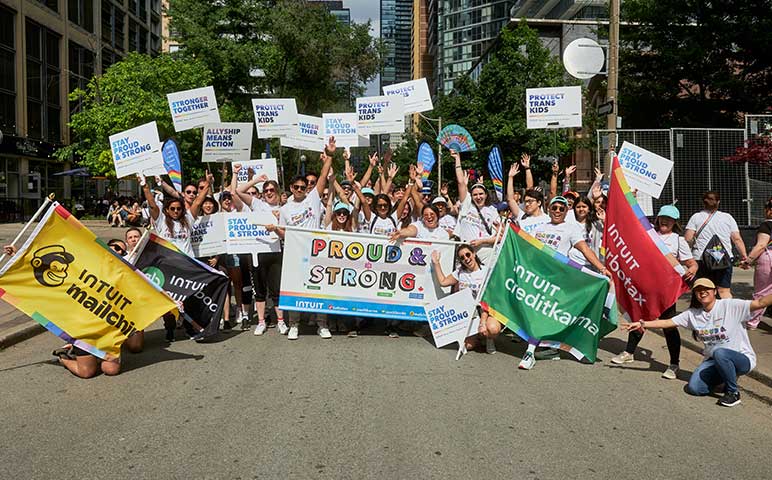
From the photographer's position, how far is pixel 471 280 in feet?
27.9

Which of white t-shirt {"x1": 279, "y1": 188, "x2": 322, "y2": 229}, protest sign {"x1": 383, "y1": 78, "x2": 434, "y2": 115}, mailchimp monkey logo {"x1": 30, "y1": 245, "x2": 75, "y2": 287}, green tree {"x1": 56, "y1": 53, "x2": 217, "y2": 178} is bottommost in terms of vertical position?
mailchimp monkey logo {"x1": 30, "y1": 245, "x2": 75, "y2": 287}

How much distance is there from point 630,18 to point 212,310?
21.7 metres

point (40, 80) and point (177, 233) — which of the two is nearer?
point (177, 233)

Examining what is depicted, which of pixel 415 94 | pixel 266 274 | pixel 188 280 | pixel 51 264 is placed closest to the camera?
pixel 51 264

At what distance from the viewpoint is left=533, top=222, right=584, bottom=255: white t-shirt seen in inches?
325

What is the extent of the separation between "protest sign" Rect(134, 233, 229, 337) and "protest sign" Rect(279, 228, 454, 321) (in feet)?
2.78

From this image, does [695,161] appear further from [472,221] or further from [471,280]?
[471,280]

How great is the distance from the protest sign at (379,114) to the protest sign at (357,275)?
11.5 ft

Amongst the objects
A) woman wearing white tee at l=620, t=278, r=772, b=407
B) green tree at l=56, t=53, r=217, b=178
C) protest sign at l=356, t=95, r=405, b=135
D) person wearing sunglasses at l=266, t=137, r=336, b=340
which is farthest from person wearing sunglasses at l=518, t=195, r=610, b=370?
green tree at l=56, t=53, r=217, b=178

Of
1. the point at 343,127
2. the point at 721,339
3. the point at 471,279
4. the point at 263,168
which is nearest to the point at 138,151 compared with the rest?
the point at 263,168

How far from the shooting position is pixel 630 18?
25219 mm

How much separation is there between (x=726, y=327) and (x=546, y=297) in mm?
1989

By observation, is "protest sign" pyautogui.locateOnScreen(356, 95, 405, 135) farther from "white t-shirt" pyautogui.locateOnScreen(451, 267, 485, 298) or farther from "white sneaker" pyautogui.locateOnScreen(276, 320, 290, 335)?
"white sneaker" pyautogui.locateOnScreen(276, 320, 290, 335)

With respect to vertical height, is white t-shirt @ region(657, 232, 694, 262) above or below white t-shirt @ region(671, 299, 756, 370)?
above
